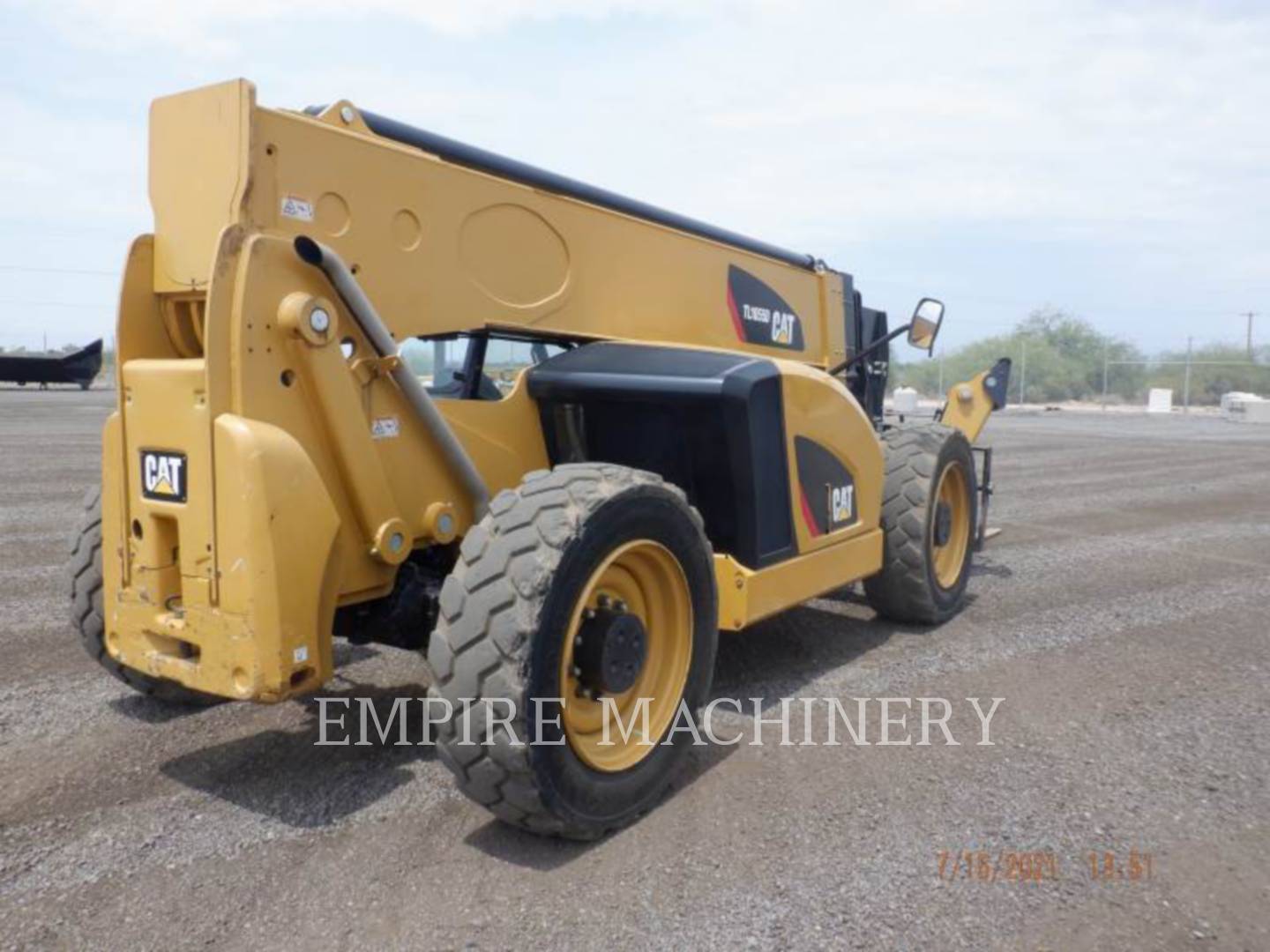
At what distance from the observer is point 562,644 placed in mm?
3166

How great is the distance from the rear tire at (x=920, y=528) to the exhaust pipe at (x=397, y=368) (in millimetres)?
2679

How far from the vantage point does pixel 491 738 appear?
303 centimetres

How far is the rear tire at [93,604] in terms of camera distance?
4.08 meters

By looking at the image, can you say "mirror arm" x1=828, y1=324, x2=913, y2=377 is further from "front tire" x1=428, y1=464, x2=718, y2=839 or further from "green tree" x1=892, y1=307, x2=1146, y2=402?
"green tree" x1=892, y1=307, x2=1146, y2=402

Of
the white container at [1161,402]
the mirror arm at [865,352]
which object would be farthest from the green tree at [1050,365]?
the mirror arm at [865,352]

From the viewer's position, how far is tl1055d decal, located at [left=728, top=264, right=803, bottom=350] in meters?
5.65

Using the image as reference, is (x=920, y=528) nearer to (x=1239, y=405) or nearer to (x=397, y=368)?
(x=397, y=368)

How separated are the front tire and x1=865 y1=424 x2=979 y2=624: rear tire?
224 centimetres

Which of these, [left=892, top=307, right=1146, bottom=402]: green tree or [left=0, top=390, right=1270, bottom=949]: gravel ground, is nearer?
[left=0, top=390, right=1270, bottom=949]: gravel ground

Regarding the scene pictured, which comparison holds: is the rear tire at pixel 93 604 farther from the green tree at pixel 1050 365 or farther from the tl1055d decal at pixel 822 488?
the green tree at pixel 1050 365

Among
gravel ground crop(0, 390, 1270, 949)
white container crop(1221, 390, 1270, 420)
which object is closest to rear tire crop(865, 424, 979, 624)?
gravel ground crop(0, 390, 1270, 949)

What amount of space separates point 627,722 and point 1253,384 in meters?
46.9

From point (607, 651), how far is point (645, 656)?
25 cm

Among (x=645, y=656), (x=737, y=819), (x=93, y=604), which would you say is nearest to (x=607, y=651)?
(x=645, y=656)
